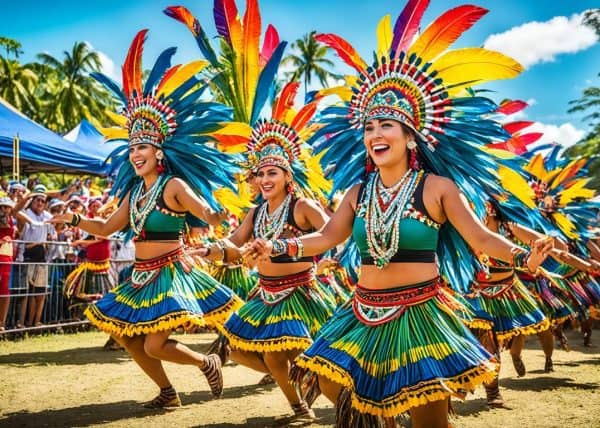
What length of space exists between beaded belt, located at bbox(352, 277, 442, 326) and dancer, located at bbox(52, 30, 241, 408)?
208cm

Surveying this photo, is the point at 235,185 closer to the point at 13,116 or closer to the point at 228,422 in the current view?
the point at 228,422

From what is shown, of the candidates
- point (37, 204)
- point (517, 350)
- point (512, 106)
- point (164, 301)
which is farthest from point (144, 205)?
point (37, 204)

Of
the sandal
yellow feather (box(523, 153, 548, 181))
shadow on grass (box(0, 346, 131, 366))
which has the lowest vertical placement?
shadow on grass (box(0, 346, 131, 366))

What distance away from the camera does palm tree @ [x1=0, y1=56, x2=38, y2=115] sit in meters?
32.2

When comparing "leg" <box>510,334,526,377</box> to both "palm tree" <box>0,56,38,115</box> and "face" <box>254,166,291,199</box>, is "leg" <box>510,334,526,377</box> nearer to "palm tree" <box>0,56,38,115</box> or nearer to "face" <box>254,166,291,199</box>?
"face" <box>254,166,291,199</box>

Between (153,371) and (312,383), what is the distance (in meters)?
1.91

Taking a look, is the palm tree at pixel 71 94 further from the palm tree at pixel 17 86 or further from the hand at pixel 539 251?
the hand at pixel 539 251

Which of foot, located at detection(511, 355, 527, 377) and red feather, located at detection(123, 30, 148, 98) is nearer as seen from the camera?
red feather, located at detection(123, 30, 148, 98)

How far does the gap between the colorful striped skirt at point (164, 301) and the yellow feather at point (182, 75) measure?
1.53 meters

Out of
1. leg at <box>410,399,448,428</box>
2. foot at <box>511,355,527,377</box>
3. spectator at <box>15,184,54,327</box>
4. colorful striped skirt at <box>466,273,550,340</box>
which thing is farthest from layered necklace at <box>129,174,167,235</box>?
spectator at <box>15,184,54,327</box>

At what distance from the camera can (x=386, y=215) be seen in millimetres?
3691

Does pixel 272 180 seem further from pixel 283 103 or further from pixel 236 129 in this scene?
pixel 283 103

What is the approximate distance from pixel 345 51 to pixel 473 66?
837 millimetres

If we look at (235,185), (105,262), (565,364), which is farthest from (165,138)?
(565,364)
